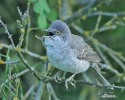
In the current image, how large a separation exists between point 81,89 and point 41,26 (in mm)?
2429

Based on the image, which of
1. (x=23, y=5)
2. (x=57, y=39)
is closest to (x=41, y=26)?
(x=57, y=39)

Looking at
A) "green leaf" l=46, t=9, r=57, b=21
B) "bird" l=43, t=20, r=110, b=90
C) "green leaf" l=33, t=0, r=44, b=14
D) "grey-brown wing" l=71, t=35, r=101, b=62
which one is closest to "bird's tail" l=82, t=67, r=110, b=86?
"bird" l=43, t=20, r=110, b=90

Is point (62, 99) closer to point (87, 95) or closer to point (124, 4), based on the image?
point (87, 95)

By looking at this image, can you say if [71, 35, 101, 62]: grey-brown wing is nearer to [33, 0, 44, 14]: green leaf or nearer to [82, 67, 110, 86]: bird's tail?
[82, 67, 110, 86]: bird's tail

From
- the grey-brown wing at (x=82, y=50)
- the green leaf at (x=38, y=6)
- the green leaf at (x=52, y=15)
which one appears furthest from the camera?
the green leaf at (x=52, y=15)

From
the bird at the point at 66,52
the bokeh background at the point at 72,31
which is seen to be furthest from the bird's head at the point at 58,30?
the bokeh background at the point at 72,31

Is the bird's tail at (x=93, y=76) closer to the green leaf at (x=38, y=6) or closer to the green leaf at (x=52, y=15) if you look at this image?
the green leaf at (x=52, y=15)

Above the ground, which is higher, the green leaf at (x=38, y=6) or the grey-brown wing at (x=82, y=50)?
the green leaf at (x=38, y=6)

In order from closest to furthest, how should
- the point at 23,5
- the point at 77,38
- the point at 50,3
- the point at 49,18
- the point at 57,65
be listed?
the point at 57,65 → the point at 77,38 → the point at 49,18 → the point at 50,3 → the point at 23,5

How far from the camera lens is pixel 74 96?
20.0 feet

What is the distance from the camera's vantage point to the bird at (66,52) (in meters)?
3.73

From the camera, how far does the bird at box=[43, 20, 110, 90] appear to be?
373 centimetres

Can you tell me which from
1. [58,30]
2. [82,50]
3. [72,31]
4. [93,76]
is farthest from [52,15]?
[72,31]

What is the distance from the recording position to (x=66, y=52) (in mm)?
3865
